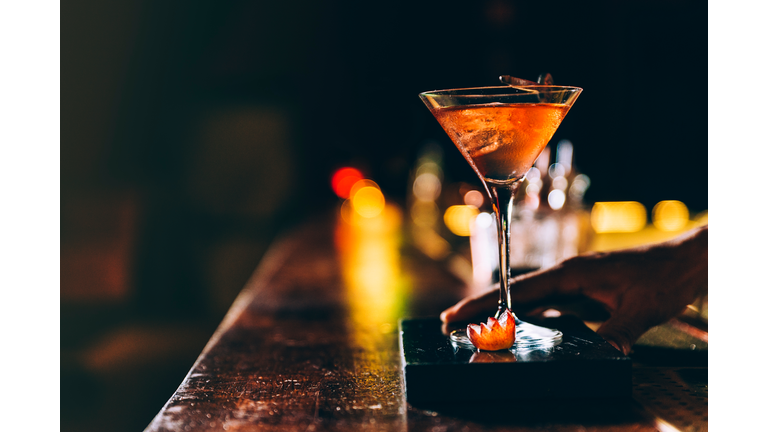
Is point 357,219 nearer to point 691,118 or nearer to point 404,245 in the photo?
point 404,245

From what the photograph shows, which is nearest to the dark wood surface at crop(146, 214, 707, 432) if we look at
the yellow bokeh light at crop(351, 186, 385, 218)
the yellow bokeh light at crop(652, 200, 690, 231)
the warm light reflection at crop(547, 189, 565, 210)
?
the warm light reflection at crop(547, 189, 565, 210)

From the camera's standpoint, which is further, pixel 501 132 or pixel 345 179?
pixel 345 179

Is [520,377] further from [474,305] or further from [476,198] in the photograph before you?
[476,198]

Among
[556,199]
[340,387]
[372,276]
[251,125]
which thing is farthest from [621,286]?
[251,125]

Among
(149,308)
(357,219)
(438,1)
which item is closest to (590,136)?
(438,1)

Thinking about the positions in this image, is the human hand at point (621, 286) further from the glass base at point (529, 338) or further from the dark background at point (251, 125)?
the dark background at point (251, 125)

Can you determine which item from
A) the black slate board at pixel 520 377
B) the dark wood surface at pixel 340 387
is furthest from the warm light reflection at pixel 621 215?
the black slate board at pixel 520 377
